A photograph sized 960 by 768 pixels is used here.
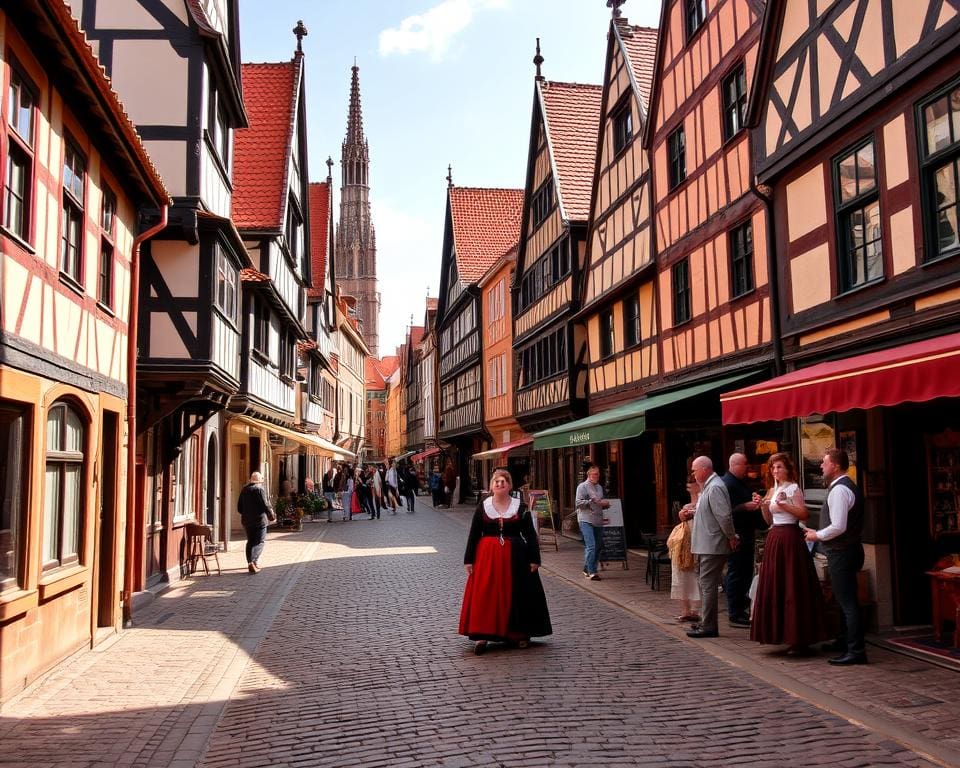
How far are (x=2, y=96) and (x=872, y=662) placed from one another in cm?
811

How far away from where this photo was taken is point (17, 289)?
717 centimetres

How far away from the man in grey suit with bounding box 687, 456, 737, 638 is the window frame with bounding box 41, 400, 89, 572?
6.01 m

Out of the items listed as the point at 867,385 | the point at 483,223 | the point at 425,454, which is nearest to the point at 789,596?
the point at 867,385

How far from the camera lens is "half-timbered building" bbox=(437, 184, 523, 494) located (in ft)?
126

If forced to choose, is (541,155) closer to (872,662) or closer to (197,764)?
(872,662)

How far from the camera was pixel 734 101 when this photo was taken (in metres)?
13.7

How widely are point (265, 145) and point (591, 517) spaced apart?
45.6 ft

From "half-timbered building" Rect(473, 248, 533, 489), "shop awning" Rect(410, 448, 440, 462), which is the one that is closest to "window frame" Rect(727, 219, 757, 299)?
"half-timbered building" Rect(473, 248, 533, 489)

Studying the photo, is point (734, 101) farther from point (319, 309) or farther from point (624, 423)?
point (319, 309)

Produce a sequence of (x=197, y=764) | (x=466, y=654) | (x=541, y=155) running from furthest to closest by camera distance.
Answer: (x=541, y=155)
(x=466, y=654)
(x=197, y=764)

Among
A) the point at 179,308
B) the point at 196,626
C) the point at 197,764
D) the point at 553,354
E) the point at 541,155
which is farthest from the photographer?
the point at 541,155

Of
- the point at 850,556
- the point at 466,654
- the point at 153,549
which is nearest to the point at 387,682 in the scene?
the point at 466,654

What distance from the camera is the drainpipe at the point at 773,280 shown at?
38.0 feet

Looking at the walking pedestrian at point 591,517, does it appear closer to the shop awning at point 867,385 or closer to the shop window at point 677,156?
the shop awning at point 867,385
